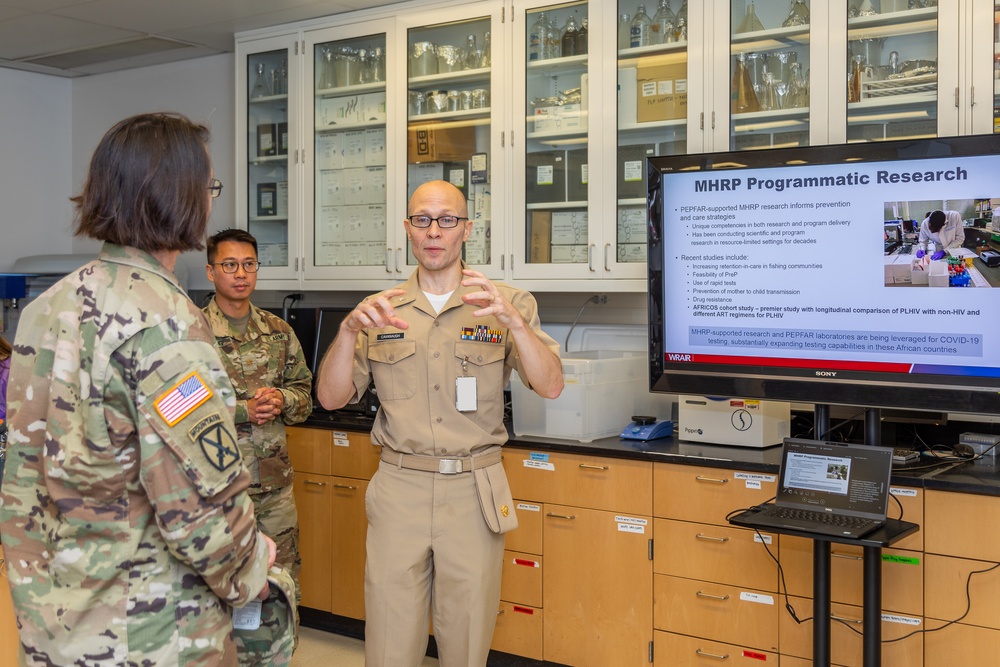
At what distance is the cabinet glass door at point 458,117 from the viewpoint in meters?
3.91

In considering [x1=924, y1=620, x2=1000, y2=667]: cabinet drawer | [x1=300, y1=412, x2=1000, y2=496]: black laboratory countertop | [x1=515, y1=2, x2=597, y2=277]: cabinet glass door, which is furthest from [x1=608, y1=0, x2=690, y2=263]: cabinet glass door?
[x1=924, y1=620, x2=1000, y2=667]: cabinet drawer

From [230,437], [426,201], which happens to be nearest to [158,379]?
[230,437]

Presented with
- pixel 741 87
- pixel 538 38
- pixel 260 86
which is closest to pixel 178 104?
pixel 260 86

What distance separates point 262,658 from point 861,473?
5.18ft

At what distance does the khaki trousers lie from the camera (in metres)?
2.58

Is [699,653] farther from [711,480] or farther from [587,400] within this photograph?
[587,400]

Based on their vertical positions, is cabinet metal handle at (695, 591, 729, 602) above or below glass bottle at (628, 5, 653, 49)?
below

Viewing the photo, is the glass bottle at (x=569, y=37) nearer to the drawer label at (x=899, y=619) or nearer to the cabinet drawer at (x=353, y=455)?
the cabinet drawer at (x=353, y=455)

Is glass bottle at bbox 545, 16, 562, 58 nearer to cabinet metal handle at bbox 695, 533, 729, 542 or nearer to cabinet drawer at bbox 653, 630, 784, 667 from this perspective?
cabinet metal handle at bbox 695, 533, 729, 542

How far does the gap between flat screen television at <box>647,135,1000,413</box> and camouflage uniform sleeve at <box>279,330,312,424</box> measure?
1261 millimetres

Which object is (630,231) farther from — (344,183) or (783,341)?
(344,183)

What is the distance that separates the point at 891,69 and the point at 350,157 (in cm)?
233

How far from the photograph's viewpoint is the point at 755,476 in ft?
9.82

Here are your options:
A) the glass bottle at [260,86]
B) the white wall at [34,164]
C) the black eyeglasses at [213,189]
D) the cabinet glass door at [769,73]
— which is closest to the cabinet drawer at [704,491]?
the cabinet glass door at [769,73]
